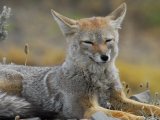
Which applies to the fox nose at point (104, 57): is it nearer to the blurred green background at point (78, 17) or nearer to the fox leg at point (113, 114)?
the fox leg at point (113, 114)

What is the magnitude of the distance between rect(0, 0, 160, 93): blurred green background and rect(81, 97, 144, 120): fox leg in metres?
10.7

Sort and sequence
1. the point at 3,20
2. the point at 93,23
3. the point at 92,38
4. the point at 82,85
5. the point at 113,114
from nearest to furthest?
the point at 113,114 → the point at 92,38 → the point at 82,85 → the point at 93,23 → the point at 3,20

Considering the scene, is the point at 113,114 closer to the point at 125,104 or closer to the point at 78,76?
the point at 125,104

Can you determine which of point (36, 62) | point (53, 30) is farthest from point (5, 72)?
point (53, 30)

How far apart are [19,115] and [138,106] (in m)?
1.48

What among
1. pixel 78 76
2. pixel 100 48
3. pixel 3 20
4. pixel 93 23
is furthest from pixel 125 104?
pixel 3 20

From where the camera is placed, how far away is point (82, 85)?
10320mm

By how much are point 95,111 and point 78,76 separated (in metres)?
0.66

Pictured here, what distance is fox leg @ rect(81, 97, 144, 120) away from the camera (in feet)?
32.0

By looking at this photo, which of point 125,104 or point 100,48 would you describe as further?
point 125,104

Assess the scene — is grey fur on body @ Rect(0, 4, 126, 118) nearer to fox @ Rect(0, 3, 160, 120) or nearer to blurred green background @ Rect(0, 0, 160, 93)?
fox @ Rect(0, 3, 160, 120)

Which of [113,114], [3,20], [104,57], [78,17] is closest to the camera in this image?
[113,114]

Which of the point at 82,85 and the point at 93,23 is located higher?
the point at 93,23

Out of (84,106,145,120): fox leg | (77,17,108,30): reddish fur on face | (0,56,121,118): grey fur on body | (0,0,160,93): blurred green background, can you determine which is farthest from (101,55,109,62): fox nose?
(0,0,160,93): blurred green background
